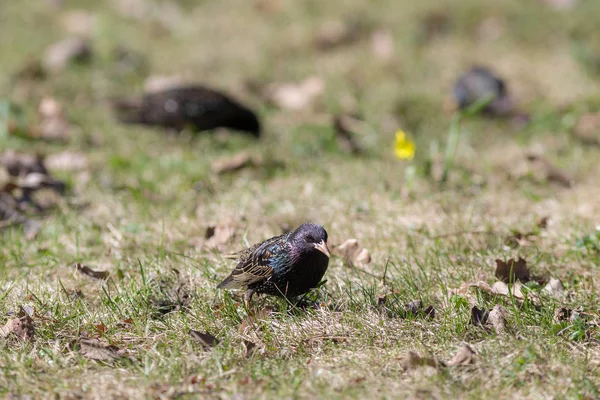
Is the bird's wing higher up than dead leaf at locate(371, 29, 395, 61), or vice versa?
dead leaf at locate(371, 29, 395, 61)

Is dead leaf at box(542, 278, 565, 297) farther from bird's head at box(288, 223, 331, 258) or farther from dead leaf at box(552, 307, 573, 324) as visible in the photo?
bird's head at box(288, 223, 331, 258)

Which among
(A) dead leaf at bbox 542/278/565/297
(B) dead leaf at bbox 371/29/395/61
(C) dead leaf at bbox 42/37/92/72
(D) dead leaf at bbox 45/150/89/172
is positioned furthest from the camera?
(B) dead leaf at bbox 371/29/395/61

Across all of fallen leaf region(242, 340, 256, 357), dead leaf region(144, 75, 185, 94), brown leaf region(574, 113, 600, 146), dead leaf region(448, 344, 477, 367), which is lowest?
fallen leaf region(242, 340, 256, 357)

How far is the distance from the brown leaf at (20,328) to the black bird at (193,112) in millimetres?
3447

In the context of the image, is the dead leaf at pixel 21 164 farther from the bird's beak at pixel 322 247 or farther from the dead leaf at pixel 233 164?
the bird's beak at pixel 322 247

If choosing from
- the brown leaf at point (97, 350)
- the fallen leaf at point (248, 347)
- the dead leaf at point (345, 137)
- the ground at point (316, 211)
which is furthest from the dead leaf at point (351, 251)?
the dead leaf at point (345, 137)

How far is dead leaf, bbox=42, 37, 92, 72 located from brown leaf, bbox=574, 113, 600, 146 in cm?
507

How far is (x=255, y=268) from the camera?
11.2 ft

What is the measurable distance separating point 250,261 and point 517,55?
18.1 feet

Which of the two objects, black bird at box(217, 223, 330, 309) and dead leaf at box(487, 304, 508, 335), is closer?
dead leaf at box(487, 304, 508, 335)

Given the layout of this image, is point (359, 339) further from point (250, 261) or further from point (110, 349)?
point (110, 349)

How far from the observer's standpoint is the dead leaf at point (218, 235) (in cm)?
422

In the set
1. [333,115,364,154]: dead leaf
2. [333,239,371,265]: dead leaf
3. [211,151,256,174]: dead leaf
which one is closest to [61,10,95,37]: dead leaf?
[333,115,364,154]: dead leaf

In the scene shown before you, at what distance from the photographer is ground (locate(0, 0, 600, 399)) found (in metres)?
2.94
